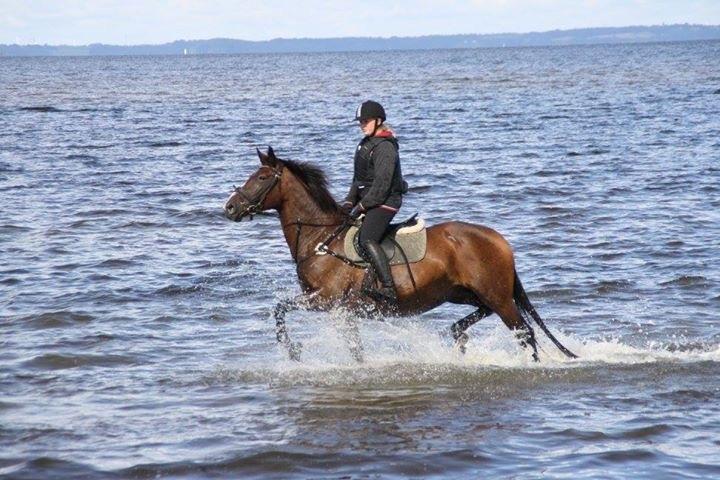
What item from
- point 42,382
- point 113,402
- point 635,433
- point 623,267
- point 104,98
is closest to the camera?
point 635,433

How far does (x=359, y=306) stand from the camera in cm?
1327

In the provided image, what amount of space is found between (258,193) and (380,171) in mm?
1467

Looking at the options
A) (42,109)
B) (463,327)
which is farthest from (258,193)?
(42,109)

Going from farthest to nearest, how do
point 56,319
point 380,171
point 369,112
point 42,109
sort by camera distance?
point 42,109, point 56,319, point 380,171, point 369,112

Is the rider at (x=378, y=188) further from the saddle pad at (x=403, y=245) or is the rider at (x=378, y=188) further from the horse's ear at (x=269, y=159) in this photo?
the horse's ear at (x=269, y=159)

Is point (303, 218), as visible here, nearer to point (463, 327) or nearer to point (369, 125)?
point (369, 125)

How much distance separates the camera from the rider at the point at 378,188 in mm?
12945

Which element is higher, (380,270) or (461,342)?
(380,270)

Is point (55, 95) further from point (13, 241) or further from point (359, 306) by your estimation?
point (359, 306)

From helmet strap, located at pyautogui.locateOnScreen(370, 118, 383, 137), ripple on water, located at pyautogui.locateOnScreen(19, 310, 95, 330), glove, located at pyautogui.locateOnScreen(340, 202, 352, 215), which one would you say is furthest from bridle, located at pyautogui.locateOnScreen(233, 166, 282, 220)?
ripple on water, located at pyautogui.locateOnScreen(19, 310, 95, 330)

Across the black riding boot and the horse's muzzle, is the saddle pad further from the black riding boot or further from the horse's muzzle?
the horse's muzzle

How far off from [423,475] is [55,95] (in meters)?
77.6

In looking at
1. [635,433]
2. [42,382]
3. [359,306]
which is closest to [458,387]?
[359,306]

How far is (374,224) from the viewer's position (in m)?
13.1
